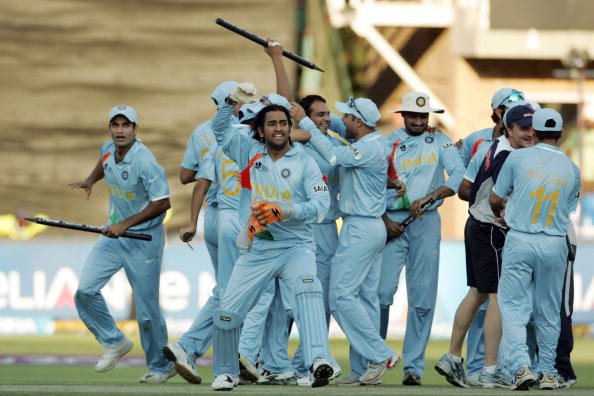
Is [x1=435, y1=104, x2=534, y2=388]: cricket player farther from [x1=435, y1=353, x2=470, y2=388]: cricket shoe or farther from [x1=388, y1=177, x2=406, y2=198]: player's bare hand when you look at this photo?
[x1=388, y1=177, x2=406, y2=198]: player's bare hand

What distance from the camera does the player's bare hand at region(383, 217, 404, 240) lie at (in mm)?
13188

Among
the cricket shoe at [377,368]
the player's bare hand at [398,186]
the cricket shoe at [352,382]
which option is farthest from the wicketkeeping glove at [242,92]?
the cricket shoe at [352,382]

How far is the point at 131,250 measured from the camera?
1338 cm

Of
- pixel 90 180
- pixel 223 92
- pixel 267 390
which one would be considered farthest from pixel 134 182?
pixel 267 390

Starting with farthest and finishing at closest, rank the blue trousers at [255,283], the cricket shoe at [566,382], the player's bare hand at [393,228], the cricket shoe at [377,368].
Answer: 1. the player's bare hand at [393,228]
2. the cricket shoe at [377,368]
3. the cricket shoe at [566,382]
4. the blue trousers at [255,283]

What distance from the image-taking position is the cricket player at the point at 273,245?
11016 millimetres

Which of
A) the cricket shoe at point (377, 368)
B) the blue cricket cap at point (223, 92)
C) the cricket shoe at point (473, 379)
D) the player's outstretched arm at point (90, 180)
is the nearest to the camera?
the blue cricket cap at point (223, 92)

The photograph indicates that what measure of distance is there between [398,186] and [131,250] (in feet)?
8.22

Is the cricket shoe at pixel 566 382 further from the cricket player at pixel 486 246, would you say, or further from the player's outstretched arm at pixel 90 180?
the player's outstretched arm at pixel 90 180

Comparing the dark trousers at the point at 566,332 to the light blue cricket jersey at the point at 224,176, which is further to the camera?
the light blue cricket jersey at the point at 224,176

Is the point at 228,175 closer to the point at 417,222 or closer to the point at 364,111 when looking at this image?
the point at 364,111

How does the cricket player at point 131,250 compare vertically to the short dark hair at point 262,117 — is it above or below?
below

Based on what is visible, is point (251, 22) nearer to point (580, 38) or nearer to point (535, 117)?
point (580, 38)

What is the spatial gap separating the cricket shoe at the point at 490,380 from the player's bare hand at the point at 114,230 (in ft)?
11.2
